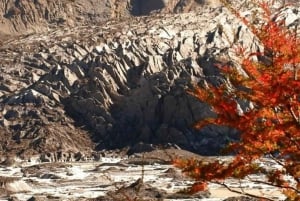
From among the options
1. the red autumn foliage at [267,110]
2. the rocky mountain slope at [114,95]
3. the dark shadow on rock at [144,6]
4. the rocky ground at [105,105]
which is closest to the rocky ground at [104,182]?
the rocky ground at [105,105]

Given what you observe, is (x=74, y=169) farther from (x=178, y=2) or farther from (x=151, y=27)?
(x=178, y=2)

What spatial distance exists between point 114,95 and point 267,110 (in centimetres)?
6074

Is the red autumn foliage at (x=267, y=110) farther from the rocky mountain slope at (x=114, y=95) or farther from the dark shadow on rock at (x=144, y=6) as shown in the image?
the dark shadow on rock at (x=144, y=6)

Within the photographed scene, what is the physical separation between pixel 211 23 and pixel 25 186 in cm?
6212

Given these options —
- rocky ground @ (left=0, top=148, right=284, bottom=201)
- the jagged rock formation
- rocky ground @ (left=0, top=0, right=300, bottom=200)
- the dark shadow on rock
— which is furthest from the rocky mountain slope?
the dark shadow on rock

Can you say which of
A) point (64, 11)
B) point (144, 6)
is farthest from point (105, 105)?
point (144, 6)

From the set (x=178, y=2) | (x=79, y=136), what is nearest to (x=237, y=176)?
(x=79, y=136)

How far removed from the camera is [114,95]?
71.8m

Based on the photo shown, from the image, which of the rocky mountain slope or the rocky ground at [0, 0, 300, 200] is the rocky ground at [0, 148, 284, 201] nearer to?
the rocky ground at [0, 0, 300, 200]

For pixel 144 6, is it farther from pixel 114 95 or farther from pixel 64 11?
pixel 114 95

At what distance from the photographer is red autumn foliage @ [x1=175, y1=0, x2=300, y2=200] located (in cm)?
1090

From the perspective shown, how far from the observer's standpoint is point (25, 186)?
135 feet

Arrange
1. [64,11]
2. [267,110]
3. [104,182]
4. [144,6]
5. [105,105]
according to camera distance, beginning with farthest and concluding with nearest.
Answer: [144,6] → [64,11] → [105,105] → [104,182] → [267,110]

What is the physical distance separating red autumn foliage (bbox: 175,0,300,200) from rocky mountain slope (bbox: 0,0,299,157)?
4779 centimetres
